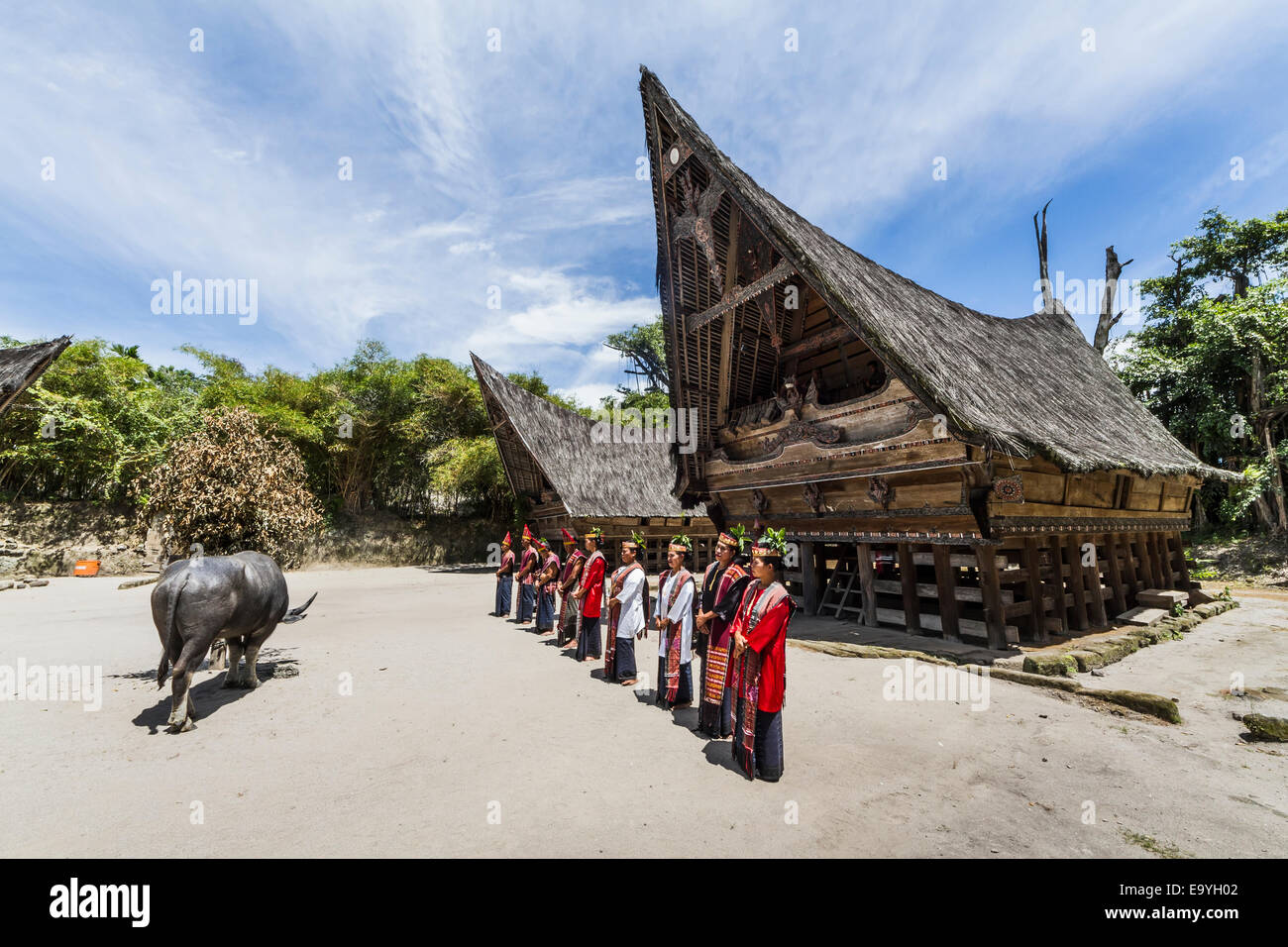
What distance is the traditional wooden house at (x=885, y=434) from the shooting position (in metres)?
7.47

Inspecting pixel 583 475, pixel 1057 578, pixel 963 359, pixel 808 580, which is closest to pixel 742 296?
pixel 963 359

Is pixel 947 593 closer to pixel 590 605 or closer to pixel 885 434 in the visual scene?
pixel 885 434

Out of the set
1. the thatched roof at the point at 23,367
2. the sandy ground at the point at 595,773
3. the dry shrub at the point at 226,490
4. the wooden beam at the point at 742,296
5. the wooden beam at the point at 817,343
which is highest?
the wooden beam at the point at 742,296

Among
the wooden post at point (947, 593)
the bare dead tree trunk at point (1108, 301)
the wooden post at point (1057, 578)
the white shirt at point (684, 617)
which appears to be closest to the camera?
the white shirt at point (684, 617)

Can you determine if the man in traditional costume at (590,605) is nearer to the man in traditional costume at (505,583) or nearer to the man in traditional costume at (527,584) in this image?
the man in traditional costume at (527,584)

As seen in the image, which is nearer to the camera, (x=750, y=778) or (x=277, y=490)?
(x=750, y=778)

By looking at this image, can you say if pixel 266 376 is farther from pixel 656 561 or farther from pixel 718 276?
pixel 718 276

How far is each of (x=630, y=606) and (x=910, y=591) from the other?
4.94 metres

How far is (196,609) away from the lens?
483 centimetres

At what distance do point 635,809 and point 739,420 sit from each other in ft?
29.8

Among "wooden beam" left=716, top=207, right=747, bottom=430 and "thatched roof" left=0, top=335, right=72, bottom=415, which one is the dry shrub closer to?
"thatched roof" left=0, top=335, right=72, bottom=415

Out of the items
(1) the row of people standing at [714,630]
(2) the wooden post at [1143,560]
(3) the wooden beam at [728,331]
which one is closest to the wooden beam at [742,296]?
(3) the wooden beam at [728,331]
